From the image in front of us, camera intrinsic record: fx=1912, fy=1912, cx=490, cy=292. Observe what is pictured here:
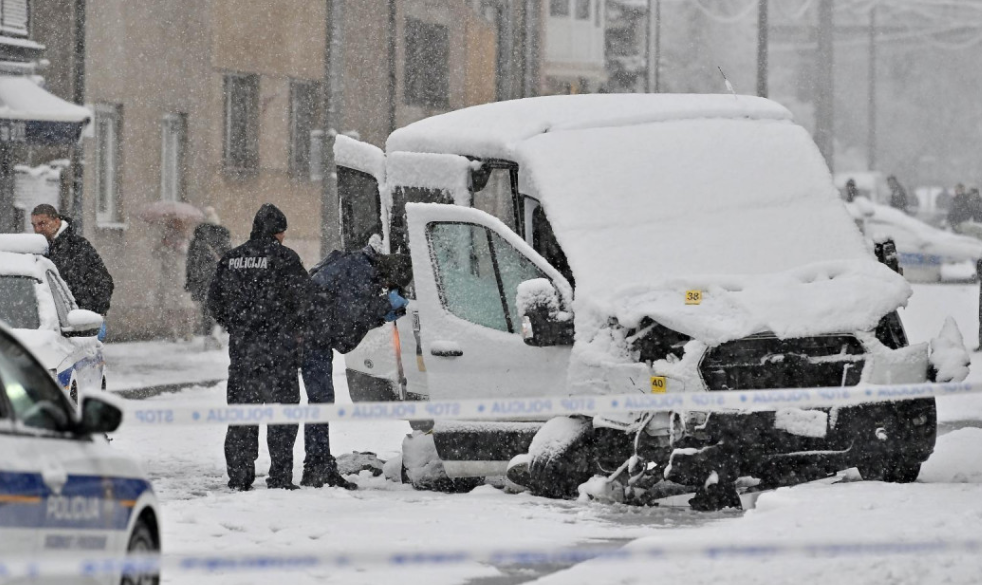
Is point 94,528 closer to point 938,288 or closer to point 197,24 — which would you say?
point 197,24

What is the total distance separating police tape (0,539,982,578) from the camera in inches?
203

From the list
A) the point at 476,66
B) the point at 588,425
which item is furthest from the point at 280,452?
the point at 476,66

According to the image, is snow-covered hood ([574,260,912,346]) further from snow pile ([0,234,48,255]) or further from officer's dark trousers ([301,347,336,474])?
snow pile ([0,234,48,255])

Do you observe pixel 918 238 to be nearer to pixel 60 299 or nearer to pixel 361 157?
pixel 361 157

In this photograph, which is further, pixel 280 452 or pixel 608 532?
pixel 280 452

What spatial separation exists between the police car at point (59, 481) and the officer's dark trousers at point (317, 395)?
5067 millimetres

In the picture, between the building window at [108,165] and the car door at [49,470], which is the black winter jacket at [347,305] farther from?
the building window at [108,165]

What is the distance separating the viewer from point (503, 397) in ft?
33.8

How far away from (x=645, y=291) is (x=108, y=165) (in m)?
17.9

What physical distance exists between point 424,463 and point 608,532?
229 cm

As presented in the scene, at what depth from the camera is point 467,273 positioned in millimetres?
10656

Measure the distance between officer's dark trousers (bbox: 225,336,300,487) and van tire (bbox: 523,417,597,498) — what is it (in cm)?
166

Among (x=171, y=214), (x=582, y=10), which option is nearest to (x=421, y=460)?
(x=171, y=214)

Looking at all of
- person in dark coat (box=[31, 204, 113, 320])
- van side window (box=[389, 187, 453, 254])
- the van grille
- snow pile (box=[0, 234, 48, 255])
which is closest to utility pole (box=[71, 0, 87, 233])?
person in dark coat (box=[31, 204, 113, 320])
